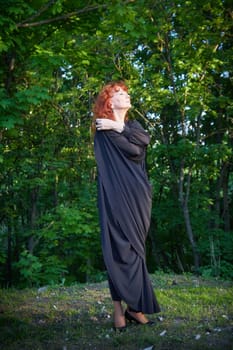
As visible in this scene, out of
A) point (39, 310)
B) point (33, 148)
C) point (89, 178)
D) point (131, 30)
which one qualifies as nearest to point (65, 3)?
point (131, 30)

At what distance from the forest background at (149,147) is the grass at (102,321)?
2.48 meters

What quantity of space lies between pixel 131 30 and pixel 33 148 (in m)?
4.56

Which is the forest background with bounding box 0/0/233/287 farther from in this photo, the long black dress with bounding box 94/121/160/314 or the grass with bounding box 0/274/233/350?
the grass with bounding box 0/274/233/350

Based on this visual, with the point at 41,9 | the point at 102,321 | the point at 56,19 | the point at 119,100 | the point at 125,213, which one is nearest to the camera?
the point at 125,213

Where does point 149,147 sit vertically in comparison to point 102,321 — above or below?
above

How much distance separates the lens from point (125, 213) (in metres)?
3.64

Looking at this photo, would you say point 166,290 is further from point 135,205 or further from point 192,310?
point 135,205

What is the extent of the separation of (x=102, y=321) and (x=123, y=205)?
1202 millimetres

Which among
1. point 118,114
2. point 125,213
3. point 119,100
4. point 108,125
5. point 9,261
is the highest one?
point 119,100

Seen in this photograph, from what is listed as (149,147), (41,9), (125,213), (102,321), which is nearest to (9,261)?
(149,147)

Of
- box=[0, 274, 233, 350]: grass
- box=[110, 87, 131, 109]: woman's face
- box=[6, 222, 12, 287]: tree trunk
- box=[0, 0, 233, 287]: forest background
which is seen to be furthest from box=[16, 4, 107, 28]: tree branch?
box=[6, 222, 12, 287]: tree trunk

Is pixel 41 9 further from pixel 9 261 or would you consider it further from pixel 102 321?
pixel 9 261

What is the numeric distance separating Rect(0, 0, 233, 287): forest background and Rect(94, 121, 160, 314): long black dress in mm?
2373

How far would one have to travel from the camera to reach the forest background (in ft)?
25.9
